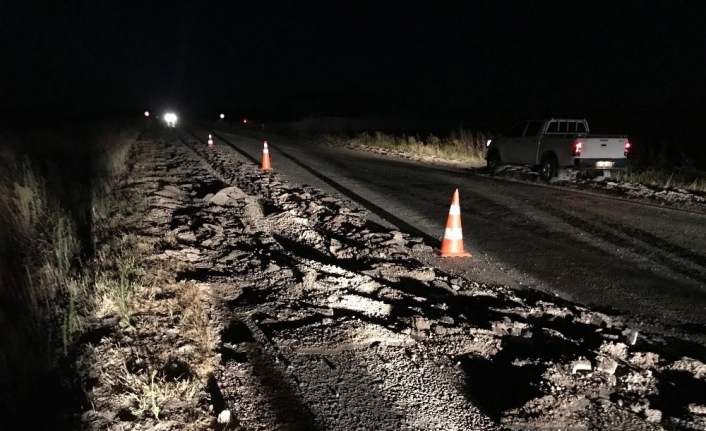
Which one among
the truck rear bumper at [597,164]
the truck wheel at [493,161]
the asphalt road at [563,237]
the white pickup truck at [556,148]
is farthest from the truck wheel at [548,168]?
the truck wheel at [493,161]

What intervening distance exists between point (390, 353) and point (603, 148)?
11400 millimetres

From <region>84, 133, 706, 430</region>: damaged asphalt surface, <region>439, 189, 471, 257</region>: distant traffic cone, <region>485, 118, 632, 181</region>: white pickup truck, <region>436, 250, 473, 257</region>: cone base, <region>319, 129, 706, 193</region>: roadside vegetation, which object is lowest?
<region>84, 133, 706, 430</region>: damaged asphalt surface

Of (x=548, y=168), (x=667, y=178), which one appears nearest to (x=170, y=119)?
(x=548, y=168)

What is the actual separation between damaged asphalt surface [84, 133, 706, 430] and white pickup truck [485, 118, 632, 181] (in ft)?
27.1

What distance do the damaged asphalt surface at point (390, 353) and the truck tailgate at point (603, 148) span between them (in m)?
8.31

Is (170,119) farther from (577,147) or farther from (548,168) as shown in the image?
(577,147)

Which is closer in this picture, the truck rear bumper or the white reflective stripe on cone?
the white reflective stripe on cone

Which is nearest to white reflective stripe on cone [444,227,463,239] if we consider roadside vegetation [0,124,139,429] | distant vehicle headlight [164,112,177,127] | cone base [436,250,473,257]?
cone base [436,250,473,257]

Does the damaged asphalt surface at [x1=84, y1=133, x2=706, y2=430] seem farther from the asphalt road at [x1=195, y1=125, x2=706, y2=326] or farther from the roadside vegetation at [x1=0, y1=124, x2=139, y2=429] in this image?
the asphalt road at [x1=195, y1=125, x2=706, y2=326]

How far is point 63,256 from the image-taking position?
253 inches

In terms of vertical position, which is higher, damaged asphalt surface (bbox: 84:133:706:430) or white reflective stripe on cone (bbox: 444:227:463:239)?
white reflective stripe on cone (bbox: 444:227:463:239)

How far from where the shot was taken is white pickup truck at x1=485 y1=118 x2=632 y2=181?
13.6 meters

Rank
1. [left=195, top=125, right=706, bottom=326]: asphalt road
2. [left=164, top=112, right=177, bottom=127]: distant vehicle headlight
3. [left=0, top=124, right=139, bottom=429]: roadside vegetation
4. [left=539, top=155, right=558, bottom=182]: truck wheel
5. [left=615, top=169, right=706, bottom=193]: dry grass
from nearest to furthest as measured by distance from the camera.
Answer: [left=0, top=124, right=139, bottom=429]: roadside vegetation
[left=195, top=125, right=706, bottom=326]: asphalt road
[left=615, top=169, right=706, bottom=193]: dry grass
[left=539, top=155, right=558, bottom=182]: truck wheel
[left=164, top=112, right=177, bottom=127]: distant vehicle headlight

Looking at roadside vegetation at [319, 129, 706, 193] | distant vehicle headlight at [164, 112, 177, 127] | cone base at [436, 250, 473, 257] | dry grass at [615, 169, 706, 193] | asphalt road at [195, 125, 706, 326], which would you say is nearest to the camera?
asphalt road at [195, 125, 706, 326]
